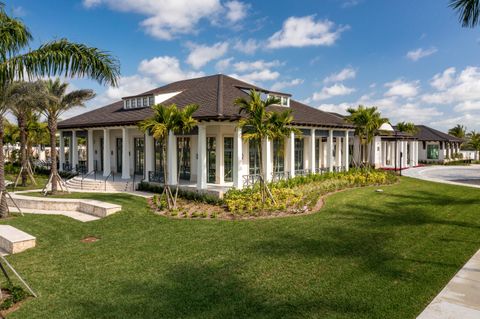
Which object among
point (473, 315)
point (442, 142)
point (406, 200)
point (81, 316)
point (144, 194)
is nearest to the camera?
point (473, 315)

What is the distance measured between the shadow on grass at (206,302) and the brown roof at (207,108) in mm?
11272

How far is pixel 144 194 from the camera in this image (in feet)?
66.0

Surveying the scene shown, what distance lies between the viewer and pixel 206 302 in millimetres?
6773

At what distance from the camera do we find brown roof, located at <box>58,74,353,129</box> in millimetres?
19331

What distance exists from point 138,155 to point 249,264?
66.2ft

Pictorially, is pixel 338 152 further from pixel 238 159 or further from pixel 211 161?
pixel 238 159

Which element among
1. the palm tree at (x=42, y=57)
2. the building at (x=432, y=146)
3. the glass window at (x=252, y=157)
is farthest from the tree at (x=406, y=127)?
the palm tree at (x=42, y=57)

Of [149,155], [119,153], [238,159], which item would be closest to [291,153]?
[238,159]

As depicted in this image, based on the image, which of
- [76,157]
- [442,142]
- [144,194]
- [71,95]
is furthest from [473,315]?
[442,142]

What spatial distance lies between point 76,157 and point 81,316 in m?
25.9

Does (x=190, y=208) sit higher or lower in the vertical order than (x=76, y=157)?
lower

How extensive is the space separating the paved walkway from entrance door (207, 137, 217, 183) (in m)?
15.0

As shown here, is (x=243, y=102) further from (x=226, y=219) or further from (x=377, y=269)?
(x=377, y=269)

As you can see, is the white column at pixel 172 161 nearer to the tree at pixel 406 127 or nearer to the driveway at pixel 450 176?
the driveway at pixel 450 176
